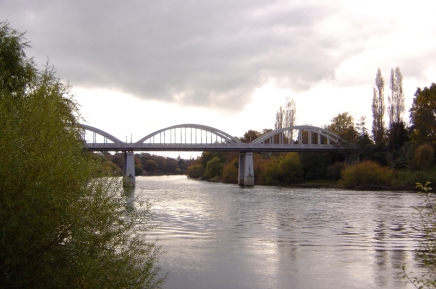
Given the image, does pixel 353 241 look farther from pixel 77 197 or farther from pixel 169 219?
pixel 77 197

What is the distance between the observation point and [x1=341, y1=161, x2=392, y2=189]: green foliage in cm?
5959

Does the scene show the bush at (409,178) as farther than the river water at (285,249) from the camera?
Yes

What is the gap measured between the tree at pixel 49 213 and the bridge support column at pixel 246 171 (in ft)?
224

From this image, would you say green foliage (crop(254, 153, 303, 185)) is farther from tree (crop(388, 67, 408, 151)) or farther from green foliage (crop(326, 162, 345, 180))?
tree (crop(388, 67, 408, 151))

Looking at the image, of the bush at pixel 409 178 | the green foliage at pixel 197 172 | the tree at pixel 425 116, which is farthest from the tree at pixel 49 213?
the green foliage at pixel 197 172

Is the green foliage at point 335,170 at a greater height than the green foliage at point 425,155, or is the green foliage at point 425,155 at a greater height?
the green foliage at point 425,155

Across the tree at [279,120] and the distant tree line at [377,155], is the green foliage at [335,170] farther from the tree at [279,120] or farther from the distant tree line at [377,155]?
the tree at [279,120]

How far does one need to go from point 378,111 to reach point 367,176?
11685 mm

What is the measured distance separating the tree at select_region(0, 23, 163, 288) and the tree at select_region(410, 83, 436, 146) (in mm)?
56398

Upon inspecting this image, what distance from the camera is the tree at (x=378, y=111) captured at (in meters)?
67.4

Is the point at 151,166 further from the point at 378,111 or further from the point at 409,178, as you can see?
the point at 409,178

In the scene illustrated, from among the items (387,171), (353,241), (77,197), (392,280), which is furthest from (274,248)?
(387,171)

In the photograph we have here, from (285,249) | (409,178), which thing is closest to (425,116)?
(409,178)

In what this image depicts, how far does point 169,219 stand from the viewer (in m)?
26.1
